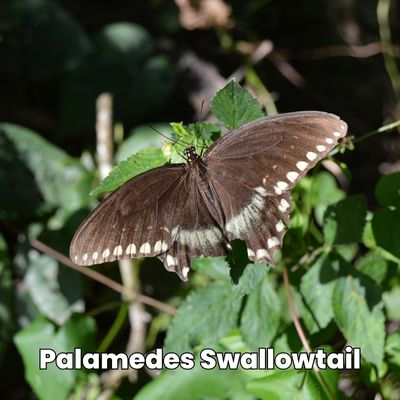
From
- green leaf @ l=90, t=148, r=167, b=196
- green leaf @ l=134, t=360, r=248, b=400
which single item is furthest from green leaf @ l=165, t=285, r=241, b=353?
green leaf @ l=90, t=148, r=167, b=196

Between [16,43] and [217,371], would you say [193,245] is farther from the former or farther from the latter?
[16,43]

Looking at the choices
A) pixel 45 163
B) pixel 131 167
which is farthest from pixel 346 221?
pixel 45 163

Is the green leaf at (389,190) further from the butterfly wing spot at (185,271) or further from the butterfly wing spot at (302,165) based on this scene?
the butterfly wing spot at (185,271)

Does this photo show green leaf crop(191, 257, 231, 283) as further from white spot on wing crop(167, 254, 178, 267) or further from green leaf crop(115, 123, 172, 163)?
green leaf crop(115, 123, 172, 163)

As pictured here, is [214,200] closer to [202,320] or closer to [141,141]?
[202,320]

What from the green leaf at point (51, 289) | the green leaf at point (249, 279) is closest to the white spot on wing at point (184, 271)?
the green leaf at point (249, 279)

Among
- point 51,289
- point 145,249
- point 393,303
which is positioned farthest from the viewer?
point 51,289
